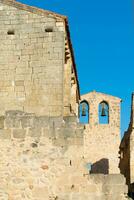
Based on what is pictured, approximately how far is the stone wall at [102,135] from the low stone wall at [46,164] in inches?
742

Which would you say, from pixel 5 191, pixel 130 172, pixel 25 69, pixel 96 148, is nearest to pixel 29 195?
pixel 5 191

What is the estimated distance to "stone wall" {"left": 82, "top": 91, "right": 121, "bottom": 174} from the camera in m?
28.1

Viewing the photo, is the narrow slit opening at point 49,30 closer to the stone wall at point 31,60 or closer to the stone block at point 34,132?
the stone wall at point 31,60

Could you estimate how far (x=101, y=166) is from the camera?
2845 cm

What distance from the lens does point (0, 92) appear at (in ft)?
36.4

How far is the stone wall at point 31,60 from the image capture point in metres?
10.8

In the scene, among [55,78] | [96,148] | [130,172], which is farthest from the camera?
[96,148]

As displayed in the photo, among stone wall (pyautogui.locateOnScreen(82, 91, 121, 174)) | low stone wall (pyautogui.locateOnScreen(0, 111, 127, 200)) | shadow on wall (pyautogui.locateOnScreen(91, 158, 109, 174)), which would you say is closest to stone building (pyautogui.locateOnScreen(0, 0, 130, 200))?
low stone wall (pyautogui.locateOnScreen(0, 111, 127, 200))

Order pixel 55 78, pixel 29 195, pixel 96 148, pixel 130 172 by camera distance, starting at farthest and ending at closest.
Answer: pixel 96 148, pixel 130 172, pixel 55 78, pixel 29 195

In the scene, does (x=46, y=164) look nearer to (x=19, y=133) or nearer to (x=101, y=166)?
(x=19, y=133)

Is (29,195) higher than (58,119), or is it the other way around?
(58,119)

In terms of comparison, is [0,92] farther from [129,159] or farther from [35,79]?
[129,159]

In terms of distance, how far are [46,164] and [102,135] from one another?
66.6 ft

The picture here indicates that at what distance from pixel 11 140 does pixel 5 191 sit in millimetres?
1057
